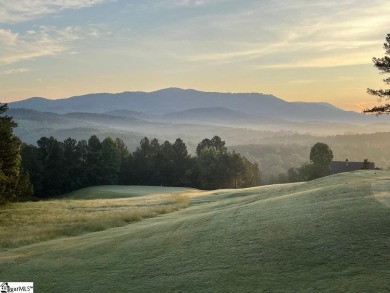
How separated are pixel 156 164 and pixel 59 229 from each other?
3771 inches

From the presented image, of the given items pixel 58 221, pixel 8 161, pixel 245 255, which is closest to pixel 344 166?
pixel 8 161

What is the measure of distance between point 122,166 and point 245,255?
4559 inches

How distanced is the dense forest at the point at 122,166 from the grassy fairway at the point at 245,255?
296 feet

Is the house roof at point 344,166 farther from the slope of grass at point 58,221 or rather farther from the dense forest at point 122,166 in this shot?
the slope of grass at point 58,221

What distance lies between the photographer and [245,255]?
720 inches

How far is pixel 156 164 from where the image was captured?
13238 cm

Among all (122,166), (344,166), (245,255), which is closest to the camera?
(245,255)

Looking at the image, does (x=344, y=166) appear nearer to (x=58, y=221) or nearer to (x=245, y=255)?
(x=58, y=221)

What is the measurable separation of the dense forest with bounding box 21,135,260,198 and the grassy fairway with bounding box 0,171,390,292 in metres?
90.4

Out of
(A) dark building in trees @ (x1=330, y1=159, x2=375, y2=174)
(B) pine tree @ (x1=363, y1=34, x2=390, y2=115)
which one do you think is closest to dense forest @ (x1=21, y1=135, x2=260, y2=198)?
(A) dark building in trees @ (x1=330, y1=159, x2=375, y2=174)

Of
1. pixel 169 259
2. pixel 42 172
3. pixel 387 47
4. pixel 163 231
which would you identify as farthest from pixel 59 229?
pixel 42 172

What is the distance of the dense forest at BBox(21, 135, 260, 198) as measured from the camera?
373 ft

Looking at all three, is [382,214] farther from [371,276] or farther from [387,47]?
[387,47]

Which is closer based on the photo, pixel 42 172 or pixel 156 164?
pixel 42 172
